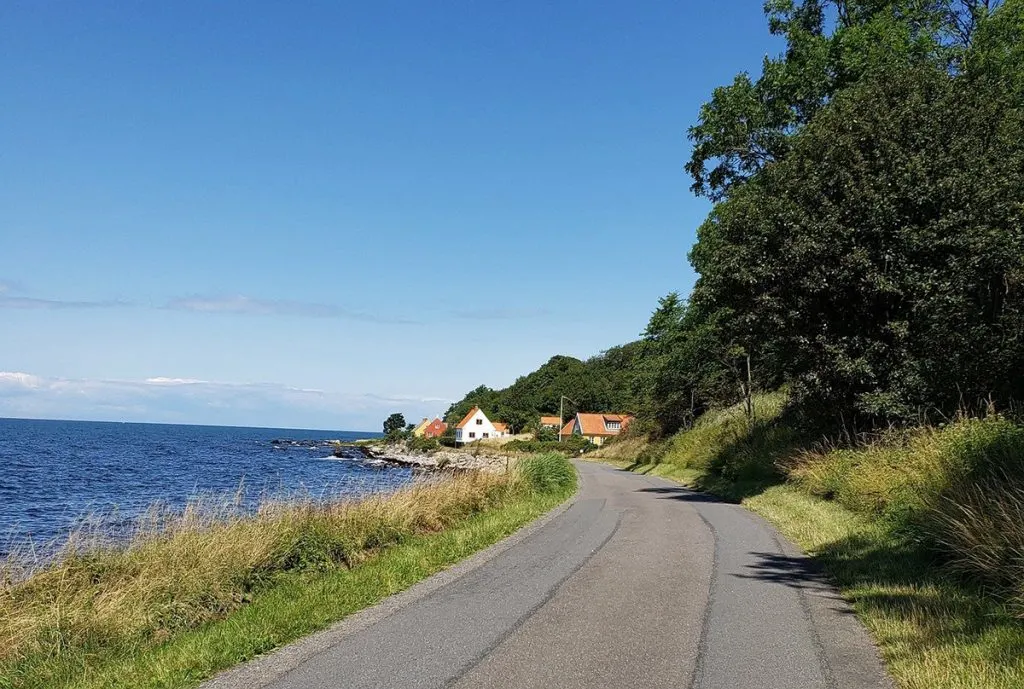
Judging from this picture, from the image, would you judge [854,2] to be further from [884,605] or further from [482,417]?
[482,417]

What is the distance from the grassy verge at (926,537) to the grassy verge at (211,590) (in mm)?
5151

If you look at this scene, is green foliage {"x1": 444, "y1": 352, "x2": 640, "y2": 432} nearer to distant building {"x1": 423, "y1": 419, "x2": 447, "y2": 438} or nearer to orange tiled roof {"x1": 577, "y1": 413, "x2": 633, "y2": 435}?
orange tiled roof {"x1": 577, "y1": 413, "x2": 633, "y2": 435}

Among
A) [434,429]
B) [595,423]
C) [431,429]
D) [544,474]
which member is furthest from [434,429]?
[544,474]

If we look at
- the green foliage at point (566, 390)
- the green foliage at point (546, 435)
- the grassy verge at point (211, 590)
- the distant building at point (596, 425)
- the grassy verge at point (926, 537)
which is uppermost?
the green foliage at point (566, 390)

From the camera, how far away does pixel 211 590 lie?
8.55m

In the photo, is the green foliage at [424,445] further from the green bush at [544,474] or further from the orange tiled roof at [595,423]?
the green bush at [544,474]

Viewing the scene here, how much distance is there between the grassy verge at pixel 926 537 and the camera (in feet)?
18.7

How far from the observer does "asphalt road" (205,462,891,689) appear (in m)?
5.38

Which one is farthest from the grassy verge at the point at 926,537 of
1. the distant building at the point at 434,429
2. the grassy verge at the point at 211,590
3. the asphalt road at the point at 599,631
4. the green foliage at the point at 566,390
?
the distant building at the point at 434,429

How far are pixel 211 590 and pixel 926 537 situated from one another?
8.98 meters

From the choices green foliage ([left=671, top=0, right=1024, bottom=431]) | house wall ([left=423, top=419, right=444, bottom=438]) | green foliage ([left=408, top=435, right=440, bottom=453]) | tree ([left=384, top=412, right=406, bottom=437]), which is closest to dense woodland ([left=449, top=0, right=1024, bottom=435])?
green foliage ([left=671, top=0, right=1024, bottom=431])

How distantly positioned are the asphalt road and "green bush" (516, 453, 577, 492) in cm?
965

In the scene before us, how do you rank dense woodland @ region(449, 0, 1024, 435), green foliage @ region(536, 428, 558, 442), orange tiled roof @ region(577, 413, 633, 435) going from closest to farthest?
dense woodland @ region(449, 0, 1024, 435), green foliage @ region(536, 428, 558, 442), orange tiled roof @ region(577, 413, 633, 435)

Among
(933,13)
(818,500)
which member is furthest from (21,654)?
(933,13)
